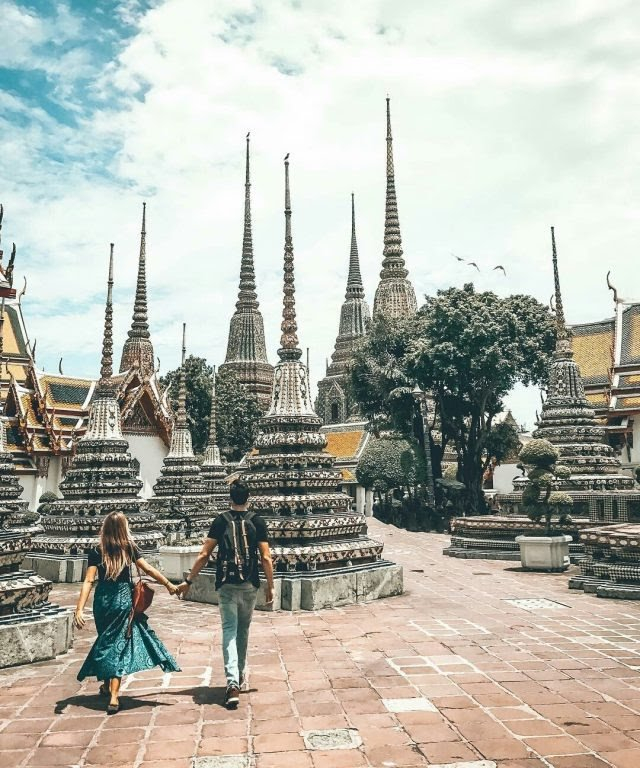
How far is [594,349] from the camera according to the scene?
37938 mm

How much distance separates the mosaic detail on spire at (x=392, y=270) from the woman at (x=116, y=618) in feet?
148

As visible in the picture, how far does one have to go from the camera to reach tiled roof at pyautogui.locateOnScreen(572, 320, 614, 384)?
1446 inches

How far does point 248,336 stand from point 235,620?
55.3 metres

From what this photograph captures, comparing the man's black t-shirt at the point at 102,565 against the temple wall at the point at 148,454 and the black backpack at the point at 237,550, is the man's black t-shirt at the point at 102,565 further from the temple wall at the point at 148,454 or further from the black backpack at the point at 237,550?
the temple wall at the point at 148,454

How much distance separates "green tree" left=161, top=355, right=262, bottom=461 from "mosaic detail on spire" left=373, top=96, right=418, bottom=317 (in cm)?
1160

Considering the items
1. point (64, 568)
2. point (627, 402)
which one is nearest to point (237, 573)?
point (64, 568)

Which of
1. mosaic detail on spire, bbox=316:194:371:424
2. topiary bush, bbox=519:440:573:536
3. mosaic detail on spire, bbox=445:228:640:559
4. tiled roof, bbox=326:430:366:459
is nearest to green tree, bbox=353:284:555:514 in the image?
mosaic detail on spire, bbox=445:228:640:559

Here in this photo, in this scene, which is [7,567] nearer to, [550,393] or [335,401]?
[550,393]

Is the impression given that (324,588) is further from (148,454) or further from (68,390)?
(68,390)

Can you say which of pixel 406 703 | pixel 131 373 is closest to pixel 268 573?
pixel 406 703

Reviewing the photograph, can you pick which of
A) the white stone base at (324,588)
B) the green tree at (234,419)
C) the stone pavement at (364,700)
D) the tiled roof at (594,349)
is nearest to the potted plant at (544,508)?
the white stone base at (324,588)

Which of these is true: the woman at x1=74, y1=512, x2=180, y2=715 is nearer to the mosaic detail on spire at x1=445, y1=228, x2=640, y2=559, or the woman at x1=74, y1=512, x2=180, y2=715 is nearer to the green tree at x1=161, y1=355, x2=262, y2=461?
the mosaic detail on spire at x1=445, y1=228, x2=640, y2=559

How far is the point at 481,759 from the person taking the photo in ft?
14.9

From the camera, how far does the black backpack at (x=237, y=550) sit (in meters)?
5.89
